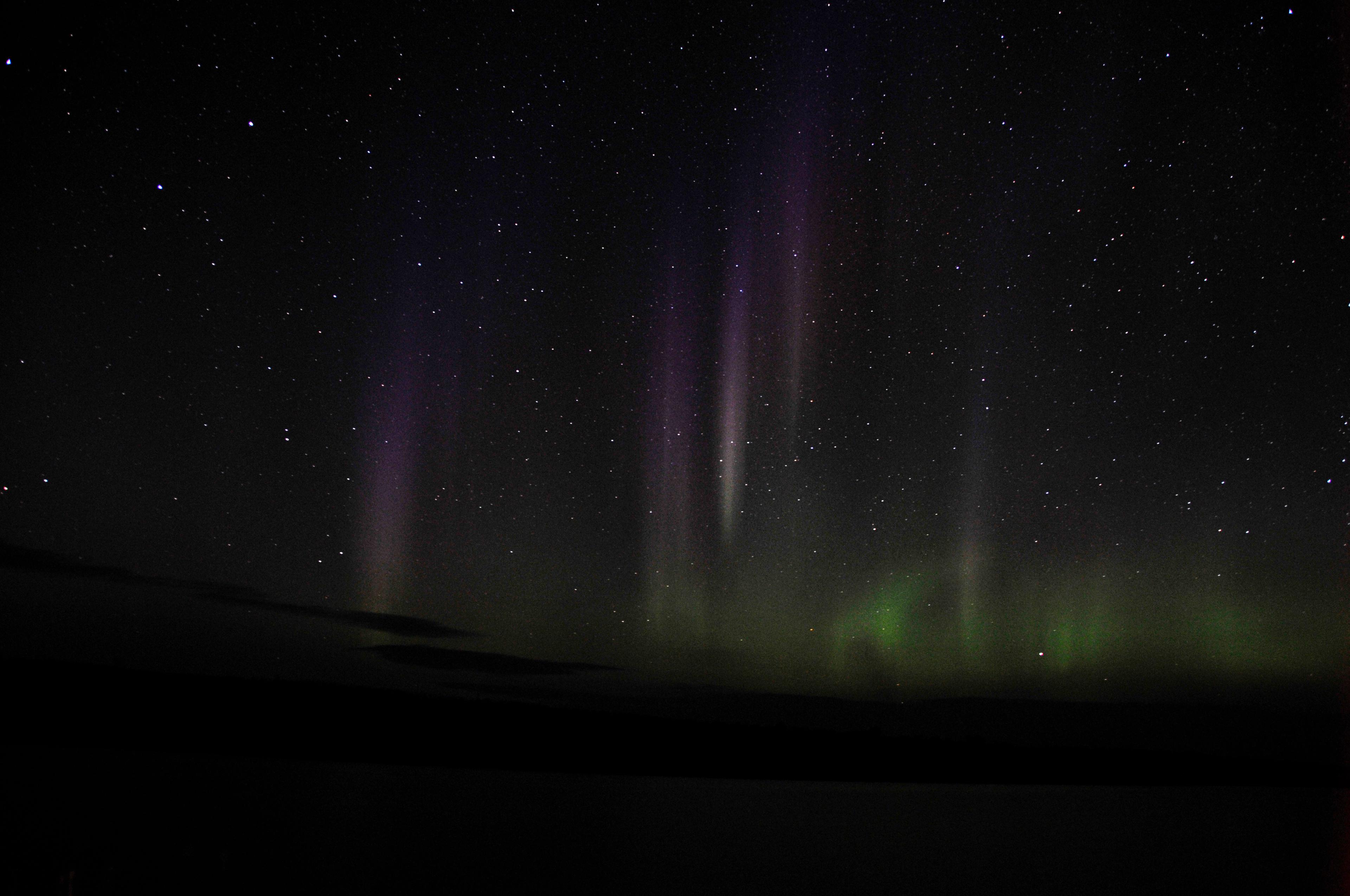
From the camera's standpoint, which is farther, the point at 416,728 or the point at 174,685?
the point at 174,685

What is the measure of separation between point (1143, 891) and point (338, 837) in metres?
6.90

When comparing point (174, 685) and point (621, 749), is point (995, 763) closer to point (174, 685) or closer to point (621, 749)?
point (621, 749)

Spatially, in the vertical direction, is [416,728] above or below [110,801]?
below

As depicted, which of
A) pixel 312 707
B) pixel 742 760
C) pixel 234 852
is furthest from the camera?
pixel 312 707

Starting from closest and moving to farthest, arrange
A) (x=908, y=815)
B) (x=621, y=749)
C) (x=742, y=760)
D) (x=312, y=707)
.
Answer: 1. (x=908, y=815)
2. (x=742, y=760)
3. (x=621, y=749)
4. (x=312, y=707)

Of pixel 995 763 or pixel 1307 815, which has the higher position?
pixel 1307 815

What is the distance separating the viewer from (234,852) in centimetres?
597

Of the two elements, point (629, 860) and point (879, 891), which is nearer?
point (879, 891)

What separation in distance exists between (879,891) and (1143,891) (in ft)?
8.44

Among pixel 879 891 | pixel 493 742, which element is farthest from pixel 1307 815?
pixel 493 742

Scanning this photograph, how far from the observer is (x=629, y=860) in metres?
6.66

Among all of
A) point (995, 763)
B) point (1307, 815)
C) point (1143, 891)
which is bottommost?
point (995, 763)

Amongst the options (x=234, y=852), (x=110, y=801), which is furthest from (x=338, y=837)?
(x=110, y=801)

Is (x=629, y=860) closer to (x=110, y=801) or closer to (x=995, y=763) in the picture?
(x=110, y=801)
